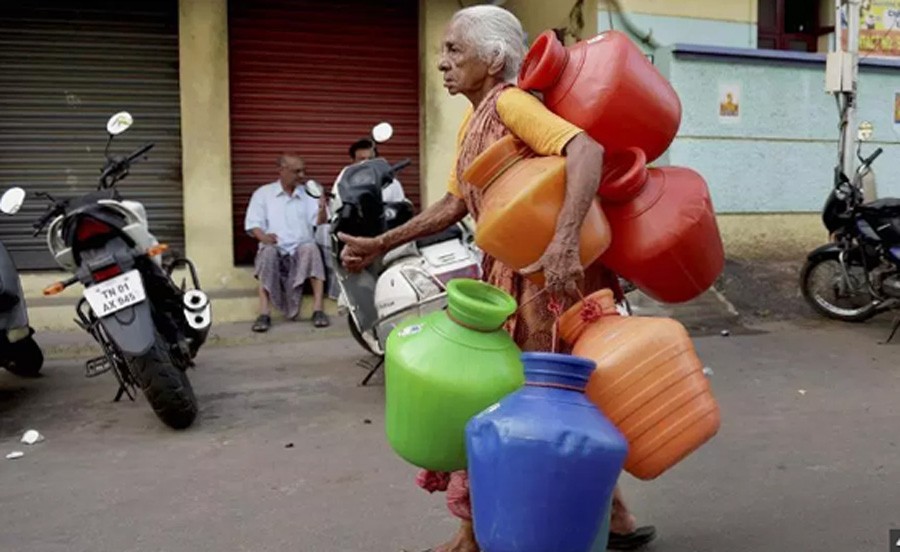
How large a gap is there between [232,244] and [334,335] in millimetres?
1659

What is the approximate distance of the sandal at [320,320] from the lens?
7684mm

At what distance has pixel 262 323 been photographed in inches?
301

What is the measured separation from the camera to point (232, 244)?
8.55m

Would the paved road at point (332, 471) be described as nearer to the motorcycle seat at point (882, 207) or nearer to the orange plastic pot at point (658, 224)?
the orange plastic pot at point (658, 224)

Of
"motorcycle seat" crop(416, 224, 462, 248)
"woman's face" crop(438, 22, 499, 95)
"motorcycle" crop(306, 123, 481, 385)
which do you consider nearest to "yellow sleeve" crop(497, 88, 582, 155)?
"woman's face" crop(438, 22, 499, 95)

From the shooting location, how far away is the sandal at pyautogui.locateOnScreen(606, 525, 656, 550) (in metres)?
2.92

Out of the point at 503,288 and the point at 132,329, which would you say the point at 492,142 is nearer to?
the point at 503,288

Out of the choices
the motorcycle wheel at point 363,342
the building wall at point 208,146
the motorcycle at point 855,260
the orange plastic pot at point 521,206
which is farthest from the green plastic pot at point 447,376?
the building wall at point 208,146

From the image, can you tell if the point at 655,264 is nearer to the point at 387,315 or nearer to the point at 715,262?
the point at 715,262

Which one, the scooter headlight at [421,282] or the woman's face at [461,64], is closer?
the woman's face at [461,64]

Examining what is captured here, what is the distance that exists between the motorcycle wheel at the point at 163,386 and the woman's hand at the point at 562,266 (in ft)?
9.05

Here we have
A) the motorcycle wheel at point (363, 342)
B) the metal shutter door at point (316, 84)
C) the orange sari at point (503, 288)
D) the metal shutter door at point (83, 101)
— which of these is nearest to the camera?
the orange sari at point (503, 288)

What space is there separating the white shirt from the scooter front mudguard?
3561mm

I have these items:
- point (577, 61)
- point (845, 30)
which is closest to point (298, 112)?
point (845, 30)
